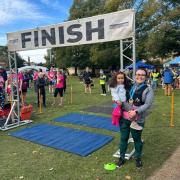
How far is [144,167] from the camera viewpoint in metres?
5.03

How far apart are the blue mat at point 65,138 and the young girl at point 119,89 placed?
1.67 metres

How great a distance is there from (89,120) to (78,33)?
3.33 m

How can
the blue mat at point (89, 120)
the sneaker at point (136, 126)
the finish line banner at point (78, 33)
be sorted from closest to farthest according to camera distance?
the sneaker at point (136, 126)
the finish line banner at point (78, 33)
the blue mat at point (89, 120)

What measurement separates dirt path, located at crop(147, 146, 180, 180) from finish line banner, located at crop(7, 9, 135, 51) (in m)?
3.06

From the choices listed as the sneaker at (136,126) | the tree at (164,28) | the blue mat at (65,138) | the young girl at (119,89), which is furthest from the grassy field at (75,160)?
the tree at (164,28)

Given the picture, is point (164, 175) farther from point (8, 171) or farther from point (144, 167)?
point (8, 171)

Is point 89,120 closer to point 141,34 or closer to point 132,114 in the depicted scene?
point 132,114

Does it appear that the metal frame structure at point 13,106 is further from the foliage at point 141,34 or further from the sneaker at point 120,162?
the foliage at point 141,34

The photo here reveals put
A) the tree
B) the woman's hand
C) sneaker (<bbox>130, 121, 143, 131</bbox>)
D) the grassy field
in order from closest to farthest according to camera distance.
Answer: the woman's hand < sneaker (<bbox>130, 121, 143, 131</bbox>) < the grassy field < the tree

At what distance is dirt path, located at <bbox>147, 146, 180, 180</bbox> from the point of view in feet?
15.1

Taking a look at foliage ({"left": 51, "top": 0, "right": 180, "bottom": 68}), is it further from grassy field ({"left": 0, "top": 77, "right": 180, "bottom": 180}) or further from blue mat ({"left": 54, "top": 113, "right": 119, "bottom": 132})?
grassy field ({"left": 0, "top": 77, "right": 180, "bottom": 180})

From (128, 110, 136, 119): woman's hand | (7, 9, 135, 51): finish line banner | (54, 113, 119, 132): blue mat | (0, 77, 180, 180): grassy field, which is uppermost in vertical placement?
(7, 9, 135, 51): finish line banner

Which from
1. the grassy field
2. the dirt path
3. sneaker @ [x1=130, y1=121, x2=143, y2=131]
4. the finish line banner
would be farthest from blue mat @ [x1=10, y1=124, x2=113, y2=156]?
the finish line banner

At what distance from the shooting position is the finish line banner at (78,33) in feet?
20.5
